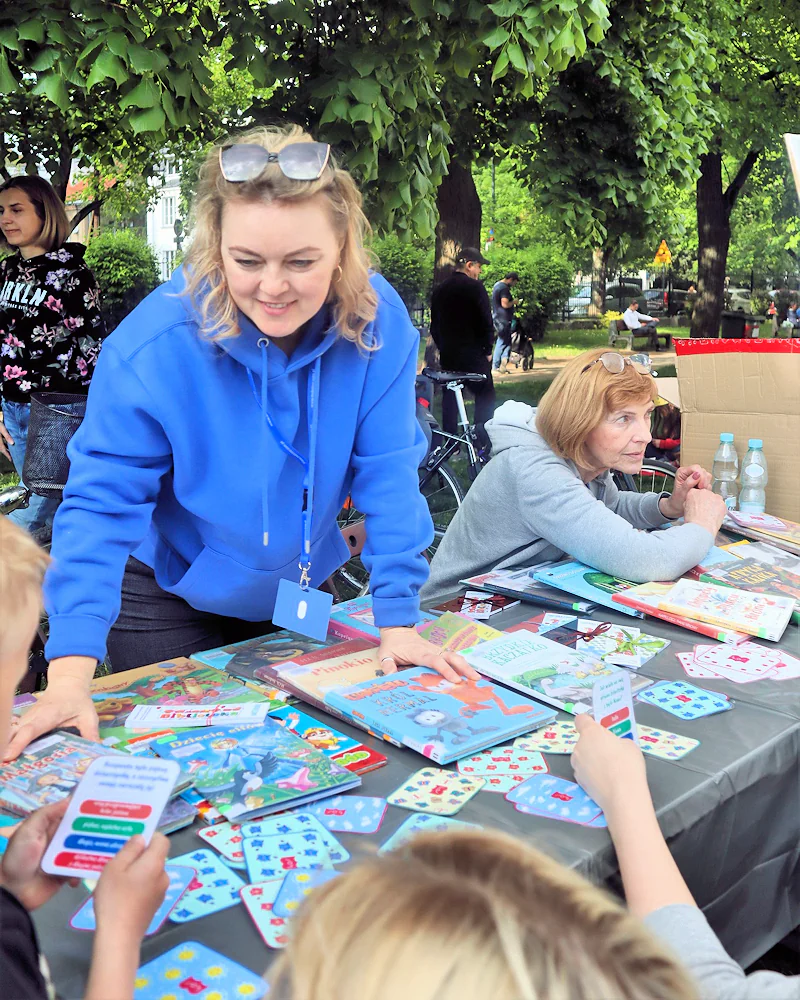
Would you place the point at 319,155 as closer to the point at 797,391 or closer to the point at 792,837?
the point at 792,837

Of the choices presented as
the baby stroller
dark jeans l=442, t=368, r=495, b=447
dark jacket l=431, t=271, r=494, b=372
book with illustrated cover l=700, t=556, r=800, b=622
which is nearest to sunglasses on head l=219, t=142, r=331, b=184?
book with illustrated cover l=700, t=556, r=800, b=622

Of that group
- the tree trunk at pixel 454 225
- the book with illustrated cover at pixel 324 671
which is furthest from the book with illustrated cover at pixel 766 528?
the tree trunk at pixel 454 225

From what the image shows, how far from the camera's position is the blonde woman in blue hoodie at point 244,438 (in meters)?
1.41

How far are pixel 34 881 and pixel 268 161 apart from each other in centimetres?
100

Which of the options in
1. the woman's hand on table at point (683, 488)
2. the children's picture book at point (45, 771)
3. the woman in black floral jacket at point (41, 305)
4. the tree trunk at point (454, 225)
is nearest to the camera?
the children's picture book at point (45, 771)

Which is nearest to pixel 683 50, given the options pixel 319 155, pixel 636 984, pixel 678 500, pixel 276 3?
pixel 276 3

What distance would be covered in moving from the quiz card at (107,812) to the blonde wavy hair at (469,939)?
0.36 m

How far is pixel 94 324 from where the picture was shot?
158 inches

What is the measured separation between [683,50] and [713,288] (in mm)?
6166

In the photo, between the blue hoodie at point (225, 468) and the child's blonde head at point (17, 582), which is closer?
the child's blonde head at point (17, 582)

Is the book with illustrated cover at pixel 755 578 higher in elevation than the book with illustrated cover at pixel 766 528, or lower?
lower

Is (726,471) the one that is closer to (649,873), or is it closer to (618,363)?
(618,363)

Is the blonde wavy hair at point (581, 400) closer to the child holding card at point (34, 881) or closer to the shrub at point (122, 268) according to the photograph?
the child holding card at point (34, 881)

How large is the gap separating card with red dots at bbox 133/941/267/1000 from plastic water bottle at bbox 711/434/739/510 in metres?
2.33
